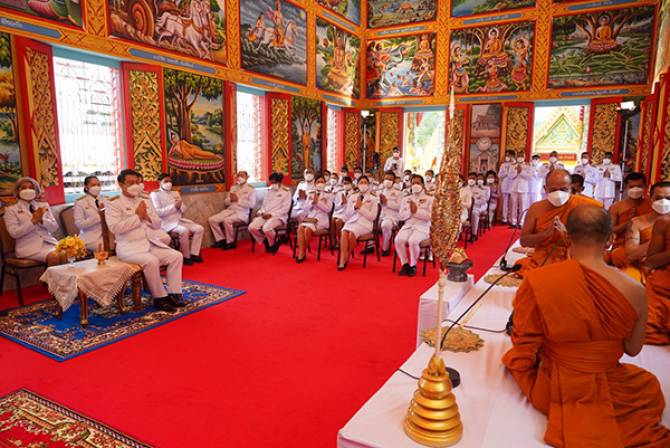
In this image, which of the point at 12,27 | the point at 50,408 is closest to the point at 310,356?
the point at 50,408

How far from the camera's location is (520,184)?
12344 mm

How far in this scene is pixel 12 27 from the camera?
18.9ft

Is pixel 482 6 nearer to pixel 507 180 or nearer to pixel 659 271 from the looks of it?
pixel 507 180

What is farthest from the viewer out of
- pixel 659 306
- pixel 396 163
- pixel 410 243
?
pixel 396 163

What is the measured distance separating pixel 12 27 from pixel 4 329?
154 inches

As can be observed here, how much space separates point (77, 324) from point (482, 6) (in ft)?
43.3

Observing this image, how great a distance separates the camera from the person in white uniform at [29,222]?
545cm

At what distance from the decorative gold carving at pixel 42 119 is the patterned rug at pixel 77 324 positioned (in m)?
1.98

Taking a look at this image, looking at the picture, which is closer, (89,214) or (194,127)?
(89,214)

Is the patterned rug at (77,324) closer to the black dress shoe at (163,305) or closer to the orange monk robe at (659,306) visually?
the black dress shoe at (163,305)

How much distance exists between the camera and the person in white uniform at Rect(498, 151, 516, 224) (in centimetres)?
1255

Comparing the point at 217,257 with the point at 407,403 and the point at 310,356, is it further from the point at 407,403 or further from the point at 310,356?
the point at 407,403

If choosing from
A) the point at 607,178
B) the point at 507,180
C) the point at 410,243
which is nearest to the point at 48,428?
the point at 410,243

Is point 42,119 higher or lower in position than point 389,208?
higher
